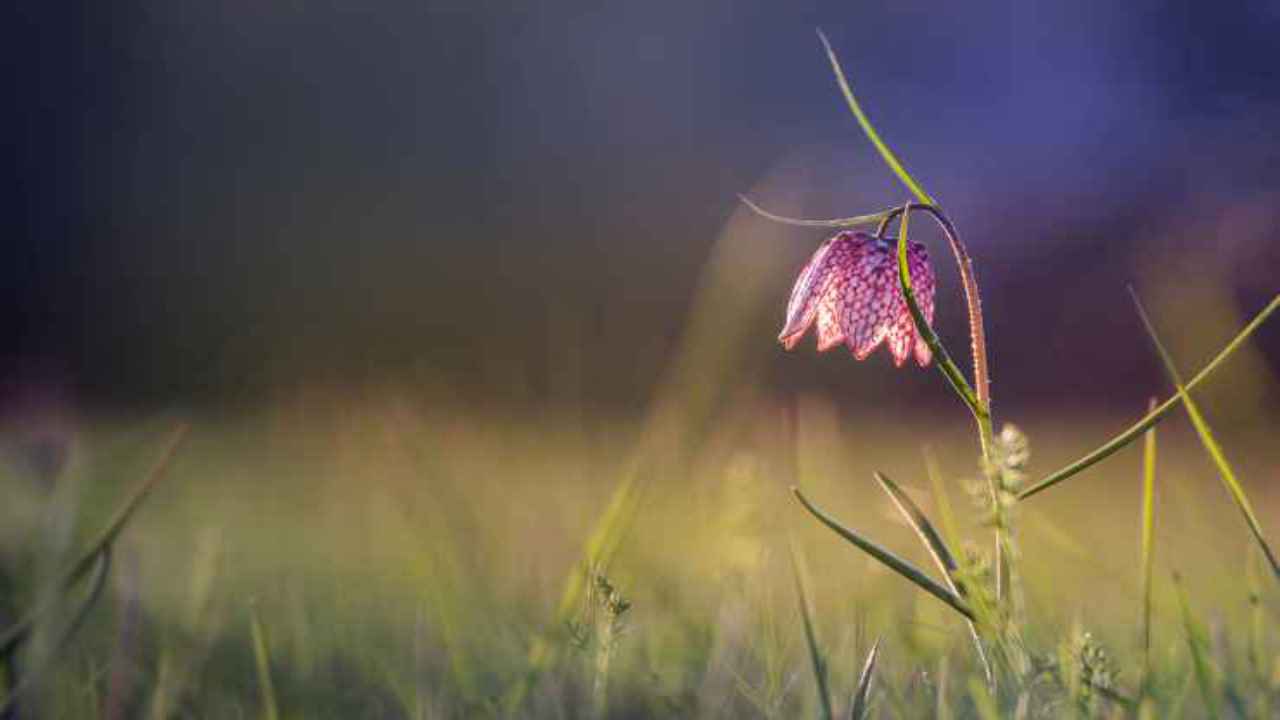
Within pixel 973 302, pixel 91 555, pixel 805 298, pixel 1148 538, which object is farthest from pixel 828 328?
pixel 91 555

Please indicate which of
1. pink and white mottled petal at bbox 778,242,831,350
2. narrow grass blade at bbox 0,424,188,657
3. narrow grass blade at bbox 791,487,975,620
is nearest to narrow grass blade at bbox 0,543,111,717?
narrow grass blade at bbox 0,424,188,657

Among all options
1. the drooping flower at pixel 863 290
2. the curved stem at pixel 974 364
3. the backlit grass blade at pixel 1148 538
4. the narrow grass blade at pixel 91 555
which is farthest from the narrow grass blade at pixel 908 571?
the narrow grass blade at pixel 91 555

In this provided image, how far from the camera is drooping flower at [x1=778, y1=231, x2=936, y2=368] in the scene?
1.37 m

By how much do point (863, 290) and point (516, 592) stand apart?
64cm

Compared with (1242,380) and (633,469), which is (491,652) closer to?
(633,469)

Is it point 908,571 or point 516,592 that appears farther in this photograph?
point 516,592

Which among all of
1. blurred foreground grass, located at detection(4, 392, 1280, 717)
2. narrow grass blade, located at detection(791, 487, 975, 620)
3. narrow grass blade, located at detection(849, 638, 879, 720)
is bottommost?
blurred foreground grass, located at detection(4, 392, 1280, 717)

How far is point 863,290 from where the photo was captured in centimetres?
138

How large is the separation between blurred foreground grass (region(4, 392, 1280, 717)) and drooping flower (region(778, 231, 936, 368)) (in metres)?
0.19

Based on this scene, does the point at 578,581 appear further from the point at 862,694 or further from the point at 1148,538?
the point at 1148,538

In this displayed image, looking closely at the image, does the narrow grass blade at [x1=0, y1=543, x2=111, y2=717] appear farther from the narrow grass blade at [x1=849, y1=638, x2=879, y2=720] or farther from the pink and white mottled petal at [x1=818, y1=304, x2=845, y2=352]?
the pink and white mottled petal at [x1=818, y1=304, x2=845, y2=352]

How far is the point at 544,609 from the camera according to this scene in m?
1.73

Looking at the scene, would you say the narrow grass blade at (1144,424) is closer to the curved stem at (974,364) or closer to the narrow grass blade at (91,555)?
the curved stem at (974,364)

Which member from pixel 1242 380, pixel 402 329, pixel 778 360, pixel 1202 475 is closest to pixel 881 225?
pixel 1242 380
